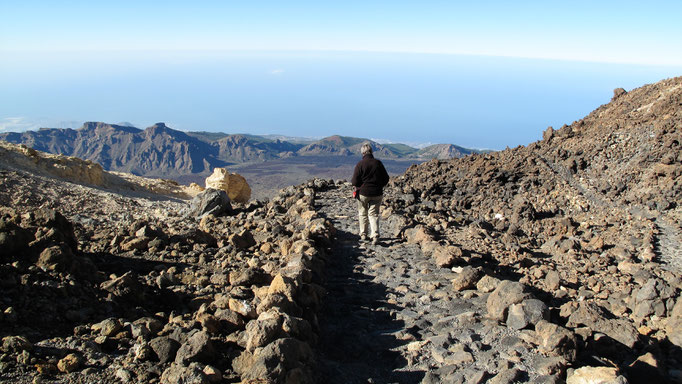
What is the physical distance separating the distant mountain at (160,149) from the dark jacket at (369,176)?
53.9 metres

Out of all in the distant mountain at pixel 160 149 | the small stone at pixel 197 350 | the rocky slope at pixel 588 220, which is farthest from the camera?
the distant mountain at pixel 160 149

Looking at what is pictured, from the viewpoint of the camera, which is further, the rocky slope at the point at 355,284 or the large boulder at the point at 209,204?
the large boulder at the point at 209,204

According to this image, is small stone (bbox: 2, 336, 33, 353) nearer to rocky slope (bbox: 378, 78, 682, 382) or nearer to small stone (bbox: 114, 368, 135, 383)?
small stone (bbox: 114, 368, 135, 383)

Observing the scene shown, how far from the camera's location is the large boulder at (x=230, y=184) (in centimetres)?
1941

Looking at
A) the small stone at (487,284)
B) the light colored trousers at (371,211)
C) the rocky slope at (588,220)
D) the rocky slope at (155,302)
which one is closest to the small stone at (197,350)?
the rocky slope at (155,302)

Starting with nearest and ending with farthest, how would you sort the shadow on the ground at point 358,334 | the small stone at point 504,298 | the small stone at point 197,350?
the small stone at point 197,350 → the shadow on the ground at point 358,334 → the small stone at point 504,298

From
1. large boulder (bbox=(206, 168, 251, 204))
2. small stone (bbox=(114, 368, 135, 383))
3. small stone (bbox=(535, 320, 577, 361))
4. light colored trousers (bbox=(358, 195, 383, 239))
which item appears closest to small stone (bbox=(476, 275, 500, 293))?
small stone (bbox=(535, 320, 577, 361))

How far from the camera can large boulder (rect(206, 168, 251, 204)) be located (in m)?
19.4

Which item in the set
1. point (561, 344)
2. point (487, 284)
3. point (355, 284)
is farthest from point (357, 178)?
point (561, 344)

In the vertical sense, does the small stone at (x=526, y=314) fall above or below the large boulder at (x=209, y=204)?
below

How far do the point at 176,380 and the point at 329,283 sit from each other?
3.77 metres

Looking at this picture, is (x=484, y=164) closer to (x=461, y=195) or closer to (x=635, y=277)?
(x=461, y=195)

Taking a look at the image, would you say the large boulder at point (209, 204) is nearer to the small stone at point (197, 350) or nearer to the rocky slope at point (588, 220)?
the rocky slope at point (588, 220)

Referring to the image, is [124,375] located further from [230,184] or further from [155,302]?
[230,184]
